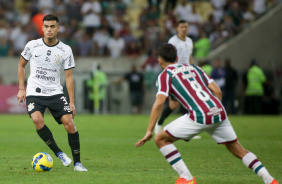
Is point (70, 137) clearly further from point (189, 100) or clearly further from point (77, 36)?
point (77, 36)

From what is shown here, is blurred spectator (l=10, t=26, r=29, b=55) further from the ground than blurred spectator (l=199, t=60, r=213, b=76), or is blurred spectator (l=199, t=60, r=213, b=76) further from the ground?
blurred spectator (l=10, t=26, r=29, b=55)

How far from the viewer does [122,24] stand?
94.4ft

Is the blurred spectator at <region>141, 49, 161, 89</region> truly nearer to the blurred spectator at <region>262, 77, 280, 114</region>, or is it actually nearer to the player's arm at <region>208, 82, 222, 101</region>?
the blurred spectator at <region>262, 77, 280, 114</region>

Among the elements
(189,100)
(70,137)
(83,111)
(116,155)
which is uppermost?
(189,100)

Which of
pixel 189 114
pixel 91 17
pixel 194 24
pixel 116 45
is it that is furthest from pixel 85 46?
pixel 189 114

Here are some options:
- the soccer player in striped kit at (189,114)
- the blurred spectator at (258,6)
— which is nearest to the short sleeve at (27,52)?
the soccer player in striped kit at (189,114)

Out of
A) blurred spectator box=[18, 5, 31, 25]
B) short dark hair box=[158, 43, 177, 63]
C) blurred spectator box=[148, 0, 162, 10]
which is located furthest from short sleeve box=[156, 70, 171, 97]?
blurred spectator box=[18, 5, 31, 25]

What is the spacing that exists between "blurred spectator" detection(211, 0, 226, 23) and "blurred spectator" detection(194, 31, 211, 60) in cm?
185

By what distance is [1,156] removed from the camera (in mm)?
11914

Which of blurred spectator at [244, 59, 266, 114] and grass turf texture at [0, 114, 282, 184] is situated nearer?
grass turf texture at [0, 114, 282, 184]

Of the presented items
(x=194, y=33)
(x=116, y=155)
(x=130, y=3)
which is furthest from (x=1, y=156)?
(x=130, y=3)

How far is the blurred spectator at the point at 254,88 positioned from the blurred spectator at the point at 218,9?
3.41 meters

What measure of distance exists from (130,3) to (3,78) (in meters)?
7.73

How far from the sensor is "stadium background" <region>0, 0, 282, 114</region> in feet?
89.8
